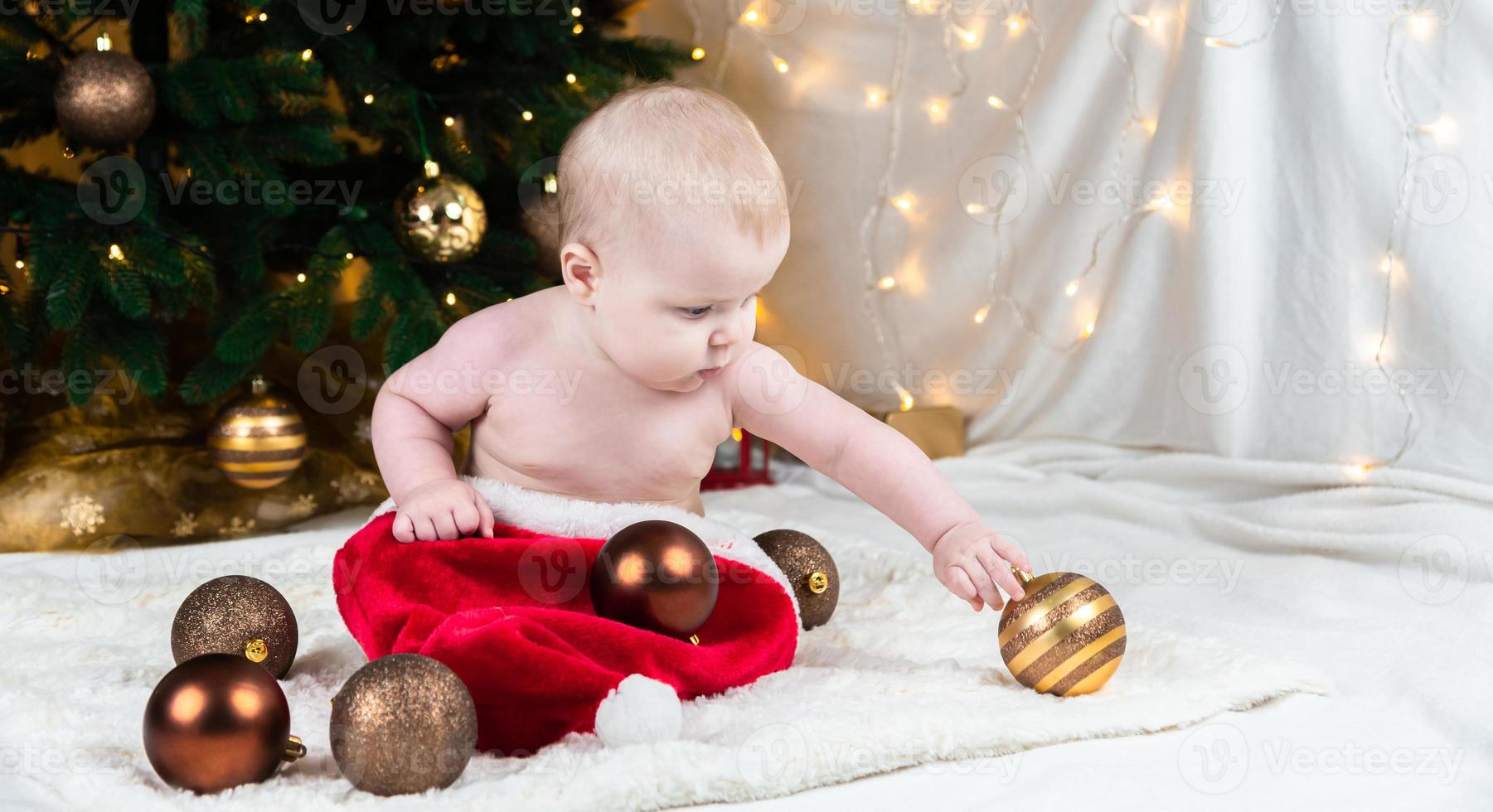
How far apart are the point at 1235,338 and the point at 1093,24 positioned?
0.48 m

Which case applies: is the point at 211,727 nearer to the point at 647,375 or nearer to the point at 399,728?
the point at 399,728

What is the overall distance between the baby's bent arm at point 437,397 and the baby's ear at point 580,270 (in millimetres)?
124

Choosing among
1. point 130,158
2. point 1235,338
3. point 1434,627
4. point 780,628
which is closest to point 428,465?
point 780,628

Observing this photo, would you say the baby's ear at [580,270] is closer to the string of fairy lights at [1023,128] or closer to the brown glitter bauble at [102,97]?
the brown glitter bauble at [102,97]

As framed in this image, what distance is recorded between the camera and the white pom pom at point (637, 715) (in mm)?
785

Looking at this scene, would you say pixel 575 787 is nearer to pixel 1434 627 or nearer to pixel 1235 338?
pixel 1434 627

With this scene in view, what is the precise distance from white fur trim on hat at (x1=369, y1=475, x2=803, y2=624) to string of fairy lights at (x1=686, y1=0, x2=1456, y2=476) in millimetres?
818

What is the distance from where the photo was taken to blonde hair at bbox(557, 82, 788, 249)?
94 centimetres

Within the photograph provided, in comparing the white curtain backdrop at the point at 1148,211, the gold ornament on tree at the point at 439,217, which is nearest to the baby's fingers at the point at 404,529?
the gold ornament on tree at the point at 439,217

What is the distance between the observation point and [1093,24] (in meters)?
1.66

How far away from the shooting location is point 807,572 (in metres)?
1.09

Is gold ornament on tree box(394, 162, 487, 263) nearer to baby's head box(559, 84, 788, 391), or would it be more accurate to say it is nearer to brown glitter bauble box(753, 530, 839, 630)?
baby's head box(559, 84, 788, 391)

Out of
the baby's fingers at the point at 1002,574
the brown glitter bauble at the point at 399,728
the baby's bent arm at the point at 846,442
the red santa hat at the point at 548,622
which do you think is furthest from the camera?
the baby's bent arm at the point at 846,442

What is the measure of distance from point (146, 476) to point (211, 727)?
38.8 inches
